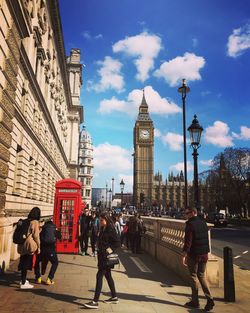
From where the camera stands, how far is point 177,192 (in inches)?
7830

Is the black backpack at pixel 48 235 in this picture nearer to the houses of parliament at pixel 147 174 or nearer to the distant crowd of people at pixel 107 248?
the distant crowd of people at pixel 107 248

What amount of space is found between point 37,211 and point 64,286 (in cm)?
189

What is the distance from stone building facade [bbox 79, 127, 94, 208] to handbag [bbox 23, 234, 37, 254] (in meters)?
101

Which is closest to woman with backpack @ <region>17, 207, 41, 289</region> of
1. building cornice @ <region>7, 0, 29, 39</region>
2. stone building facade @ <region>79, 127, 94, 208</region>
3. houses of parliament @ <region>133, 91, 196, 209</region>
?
building cornice @ <region>7, 0, 29, 39</region>

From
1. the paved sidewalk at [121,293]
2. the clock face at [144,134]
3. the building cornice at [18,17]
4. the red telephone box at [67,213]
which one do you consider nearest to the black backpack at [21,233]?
the paved sidewalk at [121,293]

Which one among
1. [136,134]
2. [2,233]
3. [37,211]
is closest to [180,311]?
[37,211]

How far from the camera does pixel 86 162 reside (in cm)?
11519

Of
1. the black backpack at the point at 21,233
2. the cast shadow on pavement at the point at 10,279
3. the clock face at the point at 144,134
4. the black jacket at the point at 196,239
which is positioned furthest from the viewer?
the clock face at the point at 144,134

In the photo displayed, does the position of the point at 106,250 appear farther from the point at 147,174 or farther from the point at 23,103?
the point at 147,174

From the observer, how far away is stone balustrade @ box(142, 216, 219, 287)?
8.84 meters

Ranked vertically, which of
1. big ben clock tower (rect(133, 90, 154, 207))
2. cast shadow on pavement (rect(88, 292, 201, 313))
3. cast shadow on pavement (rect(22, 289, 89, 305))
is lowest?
cast shadow on pavement (rect(88, 292, 201, 313))

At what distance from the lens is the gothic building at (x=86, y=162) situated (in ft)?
364

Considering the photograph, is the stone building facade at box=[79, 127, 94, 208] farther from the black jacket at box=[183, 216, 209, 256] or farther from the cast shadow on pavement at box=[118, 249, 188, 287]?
the black jacket at box=[183, 216, 209, 256]

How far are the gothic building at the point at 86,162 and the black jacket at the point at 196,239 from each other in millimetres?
102337
